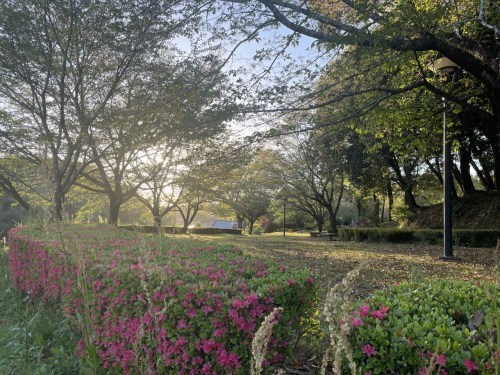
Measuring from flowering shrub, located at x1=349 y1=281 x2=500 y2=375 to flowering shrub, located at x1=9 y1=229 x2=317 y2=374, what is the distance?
1.98 feet

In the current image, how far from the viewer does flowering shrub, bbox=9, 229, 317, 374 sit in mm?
2189

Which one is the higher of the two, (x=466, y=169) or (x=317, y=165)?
(x=317, y=165)

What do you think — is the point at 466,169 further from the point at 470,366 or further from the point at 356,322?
the point at 470,366

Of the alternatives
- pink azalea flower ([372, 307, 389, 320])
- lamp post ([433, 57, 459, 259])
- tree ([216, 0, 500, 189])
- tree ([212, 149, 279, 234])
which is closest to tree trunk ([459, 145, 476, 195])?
tree ([212, 149, 279, 234])

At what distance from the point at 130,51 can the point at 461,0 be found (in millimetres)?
7275

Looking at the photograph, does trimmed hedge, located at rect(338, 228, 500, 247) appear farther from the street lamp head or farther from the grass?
the street lamp head

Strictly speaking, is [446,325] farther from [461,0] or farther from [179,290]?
[461,0]

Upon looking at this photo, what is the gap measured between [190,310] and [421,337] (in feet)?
4.29

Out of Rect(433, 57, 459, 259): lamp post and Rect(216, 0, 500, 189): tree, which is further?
Rect(433, 57, 459, 259): lamp post

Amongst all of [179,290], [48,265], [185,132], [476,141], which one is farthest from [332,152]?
[179,290]

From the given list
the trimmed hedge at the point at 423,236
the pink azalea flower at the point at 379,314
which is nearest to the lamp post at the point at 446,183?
the trimmed hedge at the point at 423,236

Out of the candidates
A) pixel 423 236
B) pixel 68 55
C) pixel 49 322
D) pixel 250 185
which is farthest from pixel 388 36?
pixel 250 185

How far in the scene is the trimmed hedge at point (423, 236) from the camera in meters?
12.1

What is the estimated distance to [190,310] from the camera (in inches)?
90.2
